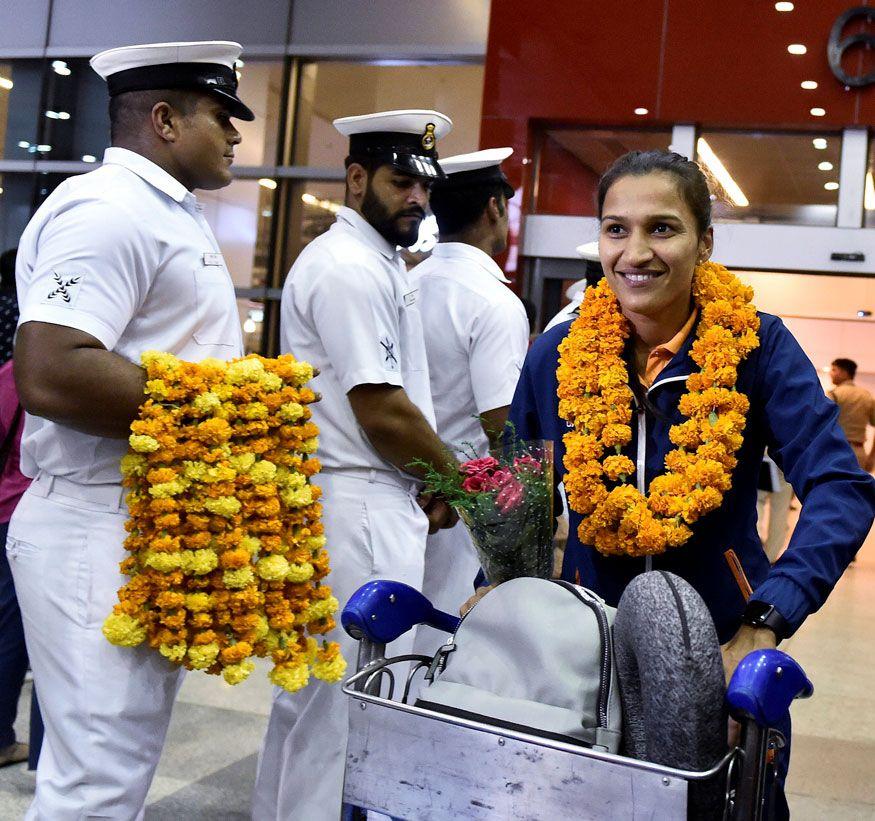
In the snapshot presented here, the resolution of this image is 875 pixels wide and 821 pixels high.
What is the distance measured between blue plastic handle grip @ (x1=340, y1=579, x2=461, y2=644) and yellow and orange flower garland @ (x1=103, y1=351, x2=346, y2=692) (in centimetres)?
42

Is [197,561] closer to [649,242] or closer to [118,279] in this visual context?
[118,279]

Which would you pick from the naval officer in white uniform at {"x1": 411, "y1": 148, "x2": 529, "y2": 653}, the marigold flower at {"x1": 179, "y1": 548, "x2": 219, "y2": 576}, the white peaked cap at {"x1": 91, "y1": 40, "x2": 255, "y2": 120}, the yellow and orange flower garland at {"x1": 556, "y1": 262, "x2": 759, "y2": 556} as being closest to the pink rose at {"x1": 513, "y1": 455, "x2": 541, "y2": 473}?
the yellow and orange flower garland at {"x1": 556, "y1": 262, "x2": 759, "y2": 556}

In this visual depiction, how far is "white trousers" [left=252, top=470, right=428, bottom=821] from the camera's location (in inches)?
117

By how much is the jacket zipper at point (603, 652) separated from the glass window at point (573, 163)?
8033 millimetres

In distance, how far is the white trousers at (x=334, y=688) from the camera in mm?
2973

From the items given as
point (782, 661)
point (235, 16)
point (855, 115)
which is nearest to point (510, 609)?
point (782, 661)

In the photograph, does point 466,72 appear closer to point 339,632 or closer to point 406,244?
point 406,244

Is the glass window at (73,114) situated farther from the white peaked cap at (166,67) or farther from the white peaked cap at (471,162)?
the white peaked cap at (166,67)

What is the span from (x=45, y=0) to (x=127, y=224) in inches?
384

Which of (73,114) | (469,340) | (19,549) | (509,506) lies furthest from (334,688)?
(73,114)

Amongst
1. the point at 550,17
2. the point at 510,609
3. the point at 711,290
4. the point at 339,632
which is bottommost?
the point at 339,632

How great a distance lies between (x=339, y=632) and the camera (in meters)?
3.07

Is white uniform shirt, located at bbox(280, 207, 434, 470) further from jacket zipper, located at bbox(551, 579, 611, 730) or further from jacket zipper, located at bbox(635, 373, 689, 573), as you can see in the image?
jacket zipper, located at bbox(551, 579, 611, 730)

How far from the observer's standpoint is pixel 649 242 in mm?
2070
